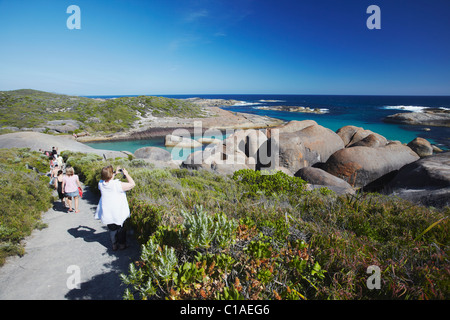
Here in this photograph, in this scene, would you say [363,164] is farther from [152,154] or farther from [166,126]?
[166,126]

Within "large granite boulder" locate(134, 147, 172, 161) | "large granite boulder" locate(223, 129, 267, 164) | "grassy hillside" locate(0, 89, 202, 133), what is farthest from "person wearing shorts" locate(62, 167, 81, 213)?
"grassy hillside" locate(0, 89, 202, 133)

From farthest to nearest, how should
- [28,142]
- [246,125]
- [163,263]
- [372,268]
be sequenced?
[246,125] → [28,142] → [372,268] → [163,263]

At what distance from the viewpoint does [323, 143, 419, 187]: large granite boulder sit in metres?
12.7

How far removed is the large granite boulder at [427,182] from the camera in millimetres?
7254

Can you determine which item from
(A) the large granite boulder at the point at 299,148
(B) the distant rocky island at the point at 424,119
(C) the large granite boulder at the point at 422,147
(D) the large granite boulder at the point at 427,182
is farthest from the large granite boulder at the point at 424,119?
(D) the large granite boulder at the point at 427,182

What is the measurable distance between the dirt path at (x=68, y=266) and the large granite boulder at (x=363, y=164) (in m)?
12.2

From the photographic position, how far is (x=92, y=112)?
4984 cm

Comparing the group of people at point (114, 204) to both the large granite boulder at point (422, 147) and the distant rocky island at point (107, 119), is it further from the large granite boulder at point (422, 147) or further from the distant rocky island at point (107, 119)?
the distant rocky island at point (107, 119)

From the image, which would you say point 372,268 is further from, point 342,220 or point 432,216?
point 432,216

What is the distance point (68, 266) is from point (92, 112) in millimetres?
54733
